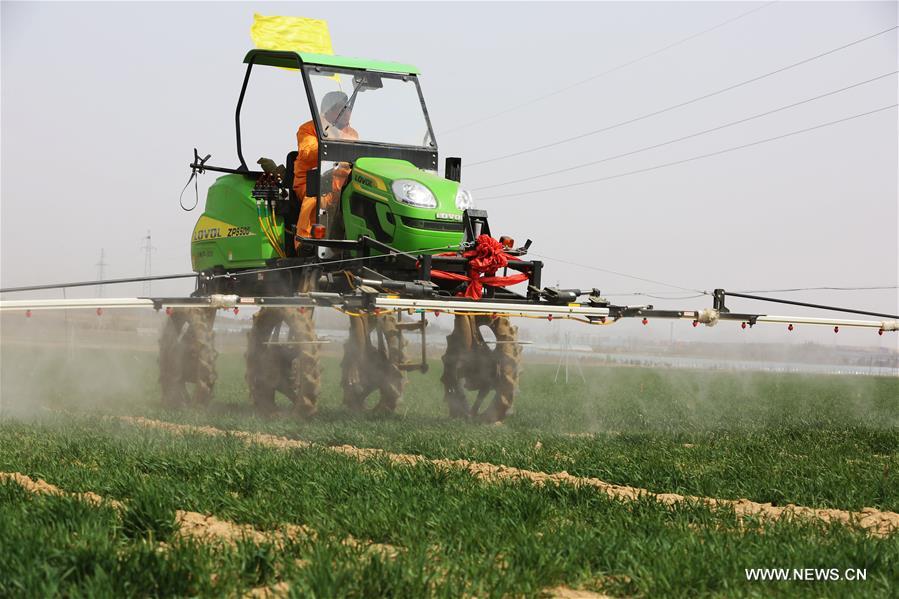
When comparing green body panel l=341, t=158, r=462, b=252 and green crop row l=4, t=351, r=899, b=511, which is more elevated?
green body panel l=341, t=158, r=462, b=252

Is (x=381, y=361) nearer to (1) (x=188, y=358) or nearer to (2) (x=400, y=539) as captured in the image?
(1) (x=188, y=358)

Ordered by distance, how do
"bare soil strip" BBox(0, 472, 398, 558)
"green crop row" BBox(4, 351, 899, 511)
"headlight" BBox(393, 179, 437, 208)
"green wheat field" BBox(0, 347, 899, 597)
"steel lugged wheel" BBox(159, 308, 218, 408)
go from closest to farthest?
"green wheat field" BBox(0, 347, 899, 597) < "bare soil strip" BBox(0, 472, 398, 558) < "green crop row" BBox(4, 351, 899, 511) < "headlight" BBox(393, 179, 437, 208) < "steel lugged wheel" BBox(159, 308, 218, 408)

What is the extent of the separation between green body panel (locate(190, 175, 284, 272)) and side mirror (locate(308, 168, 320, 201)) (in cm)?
144

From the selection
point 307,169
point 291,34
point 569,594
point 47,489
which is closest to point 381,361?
point 307,169

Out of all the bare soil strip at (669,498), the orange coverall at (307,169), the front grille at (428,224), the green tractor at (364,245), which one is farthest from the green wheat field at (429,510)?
the orange coverall at (307,169)

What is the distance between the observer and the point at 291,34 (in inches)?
608

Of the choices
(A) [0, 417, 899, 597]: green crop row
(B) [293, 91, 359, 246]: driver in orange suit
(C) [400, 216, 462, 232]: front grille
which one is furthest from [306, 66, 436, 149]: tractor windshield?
(A) [0, 417, 899, 597]: green crop row

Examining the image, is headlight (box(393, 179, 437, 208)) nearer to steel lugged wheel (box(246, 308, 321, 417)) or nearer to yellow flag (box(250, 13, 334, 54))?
steel lugged wheel (box(246, 308, 321, 417))

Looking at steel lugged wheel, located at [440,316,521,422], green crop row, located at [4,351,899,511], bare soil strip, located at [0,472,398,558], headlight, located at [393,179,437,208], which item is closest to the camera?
bare soil strip, located at [0,472,398,558]

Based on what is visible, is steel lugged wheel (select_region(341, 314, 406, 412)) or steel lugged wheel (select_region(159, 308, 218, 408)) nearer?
steel lugged wheel (select_region(341, 314, 406, 412))

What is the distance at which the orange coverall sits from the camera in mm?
14234

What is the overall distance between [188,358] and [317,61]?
5.56 m

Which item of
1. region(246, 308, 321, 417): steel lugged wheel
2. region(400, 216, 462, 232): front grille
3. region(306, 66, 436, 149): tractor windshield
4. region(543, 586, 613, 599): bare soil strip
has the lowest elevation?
region(543, 586, 613, 599): bare soil strip

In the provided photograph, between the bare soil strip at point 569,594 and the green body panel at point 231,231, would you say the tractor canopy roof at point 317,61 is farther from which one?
the bare soil strip at point 569,594
